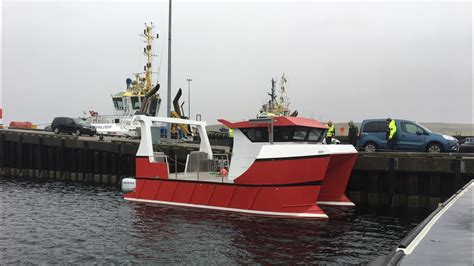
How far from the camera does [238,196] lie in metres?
14.3

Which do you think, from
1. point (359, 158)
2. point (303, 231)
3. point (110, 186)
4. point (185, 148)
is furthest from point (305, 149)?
point (110, 186)

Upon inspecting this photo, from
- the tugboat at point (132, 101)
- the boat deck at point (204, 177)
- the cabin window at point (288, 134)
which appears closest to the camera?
the cabin window at point (288, 134)

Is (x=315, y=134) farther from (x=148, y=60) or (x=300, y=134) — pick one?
(x=148, y=60)

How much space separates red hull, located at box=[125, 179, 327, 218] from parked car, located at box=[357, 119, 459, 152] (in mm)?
6558

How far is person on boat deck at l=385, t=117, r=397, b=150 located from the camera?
17453 mm

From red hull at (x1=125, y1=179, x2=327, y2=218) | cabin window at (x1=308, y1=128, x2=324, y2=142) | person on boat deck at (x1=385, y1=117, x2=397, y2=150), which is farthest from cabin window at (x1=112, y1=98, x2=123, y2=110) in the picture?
cabin window at (x1=308, y1=128, x2=324, y2=142)

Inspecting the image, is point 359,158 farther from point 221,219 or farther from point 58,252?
A: point 58,252

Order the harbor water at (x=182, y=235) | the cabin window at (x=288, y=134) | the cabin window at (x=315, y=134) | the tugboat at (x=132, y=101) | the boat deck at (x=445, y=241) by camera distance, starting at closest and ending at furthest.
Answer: the boat deck at (x=445, y=241) < the harbor water at (x=182, y=235) < the cabin window at (x=288, y=134) < the cabin window at (x=315, y=134) < the tugboat at (x=132, y=101)

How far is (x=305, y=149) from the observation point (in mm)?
13086

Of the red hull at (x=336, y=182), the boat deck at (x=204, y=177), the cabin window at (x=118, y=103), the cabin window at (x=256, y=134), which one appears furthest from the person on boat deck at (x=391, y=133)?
the cabin window at (x=118, y=103)

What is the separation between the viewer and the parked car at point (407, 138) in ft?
56.9

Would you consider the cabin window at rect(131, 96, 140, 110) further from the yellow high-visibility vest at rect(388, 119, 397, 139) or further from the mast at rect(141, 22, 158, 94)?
the yellow high-visibility vest at rect(388, 119, 397, 139)

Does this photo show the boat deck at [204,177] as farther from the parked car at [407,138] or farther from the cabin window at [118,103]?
the cabin window at [118,103]

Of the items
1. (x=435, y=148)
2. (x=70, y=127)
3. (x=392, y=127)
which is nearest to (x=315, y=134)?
(x=392, y=127)
